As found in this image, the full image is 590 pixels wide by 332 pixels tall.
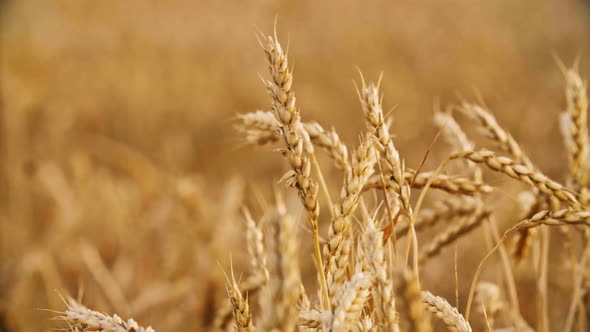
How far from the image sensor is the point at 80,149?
16.6 ft

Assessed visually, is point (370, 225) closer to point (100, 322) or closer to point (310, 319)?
point (310, 319)

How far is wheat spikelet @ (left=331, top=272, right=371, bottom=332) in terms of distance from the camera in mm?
741

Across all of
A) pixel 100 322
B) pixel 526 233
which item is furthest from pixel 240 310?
pixel 526 233

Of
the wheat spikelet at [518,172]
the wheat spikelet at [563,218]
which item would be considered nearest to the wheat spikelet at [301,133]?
the wheat spikelet at [518,172]

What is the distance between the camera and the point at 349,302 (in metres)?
0.76

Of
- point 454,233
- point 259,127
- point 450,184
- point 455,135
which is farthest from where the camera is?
point 455,135

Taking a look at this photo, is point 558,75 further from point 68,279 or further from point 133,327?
point 133,327

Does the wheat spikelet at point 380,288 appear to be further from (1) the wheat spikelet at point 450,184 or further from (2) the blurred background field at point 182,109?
(2) the blurred background field at point 182,109

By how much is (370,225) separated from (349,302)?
0.14 m

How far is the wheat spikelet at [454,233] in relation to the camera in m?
1.34

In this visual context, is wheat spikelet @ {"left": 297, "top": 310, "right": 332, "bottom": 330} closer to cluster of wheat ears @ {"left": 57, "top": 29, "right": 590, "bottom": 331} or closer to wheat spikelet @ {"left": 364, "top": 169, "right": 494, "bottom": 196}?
cluster of wheat ears @ {"left": 57, "top": 29, "right": 590, "bottom": 331}

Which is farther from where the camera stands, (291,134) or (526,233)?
(526,233)

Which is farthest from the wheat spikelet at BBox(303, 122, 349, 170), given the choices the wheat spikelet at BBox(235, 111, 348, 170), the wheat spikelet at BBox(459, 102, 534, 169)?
the wheat spikelet at BBox(459, 102, 534, 169)

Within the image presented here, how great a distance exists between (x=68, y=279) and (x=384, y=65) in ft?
17.5
